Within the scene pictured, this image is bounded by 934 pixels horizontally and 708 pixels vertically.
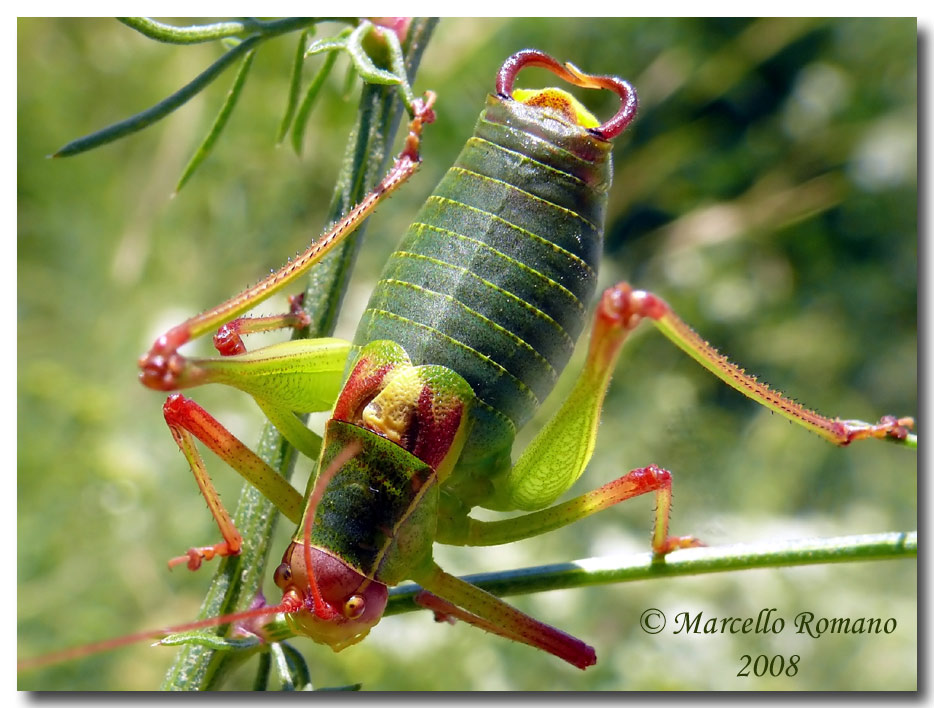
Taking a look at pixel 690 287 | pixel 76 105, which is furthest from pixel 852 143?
pixel 76 105

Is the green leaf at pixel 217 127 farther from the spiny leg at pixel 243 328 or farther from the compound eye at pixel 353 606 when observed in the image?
the compound eye at pixel 353 606

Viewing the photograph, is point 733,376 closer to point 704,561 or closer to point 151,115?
point 704,561

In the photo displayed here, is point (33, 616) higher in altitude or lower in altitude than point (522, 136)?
lower

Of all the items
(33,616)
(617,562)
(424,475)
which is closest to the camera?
(617,562)

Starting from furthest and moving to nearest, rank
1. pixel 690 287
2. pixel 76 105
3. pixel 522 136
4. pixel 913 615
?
1. pixel 690 287
2. pixel 76 105
3. pixel 913 615
4. pixel 522 136

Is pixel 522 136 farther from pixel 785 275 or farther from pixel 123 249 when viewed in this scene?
pixel 785 275

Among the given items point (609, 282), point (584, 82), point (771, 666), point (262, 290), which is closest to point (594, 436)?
point (262, 290)
